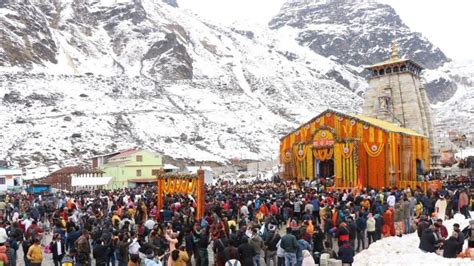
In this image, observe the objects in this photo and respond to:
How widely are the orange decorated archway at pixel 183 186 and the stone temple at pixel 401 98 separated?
32592 millimetres

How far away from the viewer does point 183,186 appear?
21.4m

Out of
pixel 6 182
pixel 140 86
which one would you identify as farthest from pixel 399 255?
pixel 140 86

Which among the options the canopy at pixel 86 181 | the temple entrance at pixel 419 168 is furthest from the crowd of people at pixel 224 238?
the temple entrance at pixel 419 168

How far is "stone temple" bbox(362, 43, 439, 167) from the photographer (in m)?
48.5

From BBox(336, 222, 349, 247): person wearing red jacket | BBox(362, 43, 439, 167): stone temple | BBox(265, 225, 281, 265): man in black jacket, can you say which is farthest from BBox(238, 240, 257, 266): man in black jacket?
BBox(362, 43, 439, 167): stone temple

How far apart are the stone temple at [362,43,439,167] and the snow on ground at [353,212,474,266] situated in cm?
→ 3453

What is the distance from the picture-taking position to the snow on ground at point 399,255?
1066 centimetres

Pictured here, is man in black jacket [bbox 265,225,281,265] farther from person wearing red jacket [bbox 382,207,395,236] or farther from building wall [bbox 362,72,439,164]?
building wall [bbox 362,72,439,164]

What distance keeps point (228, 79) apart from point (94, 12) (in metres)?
48.8

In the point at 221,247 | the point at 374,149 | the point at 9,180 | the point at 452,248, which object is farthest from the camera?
the point at 9,180

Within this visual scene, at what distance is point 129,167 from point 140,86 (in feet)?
161

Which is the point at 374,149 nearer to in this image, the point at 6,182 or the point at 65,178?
the point at 65,178

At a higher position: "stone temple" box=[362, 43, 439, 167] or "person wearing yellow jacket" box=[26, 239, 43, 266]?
"stone temple" box=[362, 43, 439, 167]

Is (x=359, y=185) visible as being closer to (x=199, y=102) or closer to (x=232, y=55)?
(x=199, y=102)
